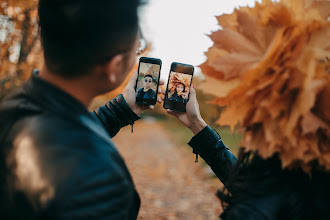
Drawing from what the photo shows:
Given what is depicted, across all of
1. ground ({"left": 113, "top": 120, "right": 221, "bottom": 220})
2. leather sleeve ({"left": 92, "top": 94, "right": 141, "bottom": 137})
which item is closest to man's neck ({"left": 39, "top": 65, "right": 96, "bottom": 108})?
leather sleeve ({"left": 92, "top": 94, "right": 141, "bottom": 137})

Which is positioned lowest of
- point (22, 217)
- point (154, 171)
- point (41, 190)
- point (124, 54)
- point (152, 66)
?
point (154, 171)

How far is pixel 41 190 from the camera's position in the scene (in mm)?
918

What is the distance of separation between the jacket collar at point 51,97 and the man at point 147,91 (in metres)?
0.88

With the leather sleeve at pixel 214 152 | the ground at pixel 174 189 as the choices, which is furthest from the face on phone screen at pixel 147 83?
the ground at pixel 174 189

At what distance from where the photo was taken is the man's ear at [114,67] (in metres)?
1.16

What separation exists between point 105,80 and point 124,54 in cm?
14

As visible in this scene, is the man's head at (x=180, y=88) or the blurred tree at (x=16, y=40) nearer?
the man's head at (x=180, y=88)

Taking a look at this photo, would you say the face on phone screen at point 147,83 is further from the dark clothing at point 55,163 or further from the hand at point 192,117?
the dark clothing at point 55,163

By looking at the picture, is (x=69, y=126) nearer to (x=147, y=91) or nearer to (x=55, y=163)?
(x=55, y=163)

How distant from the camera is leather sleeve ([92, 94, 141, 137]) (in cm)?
193

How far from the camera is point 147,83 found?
2.03 meters

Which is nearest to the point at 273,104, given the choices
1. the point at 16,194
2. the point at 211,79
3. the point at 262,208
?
the point at 211,79

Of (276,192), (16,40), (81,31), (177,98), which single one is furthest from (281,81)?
(16,40)

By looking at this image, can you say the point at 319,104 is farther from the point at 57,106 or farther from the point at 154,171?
the point at 154,171
